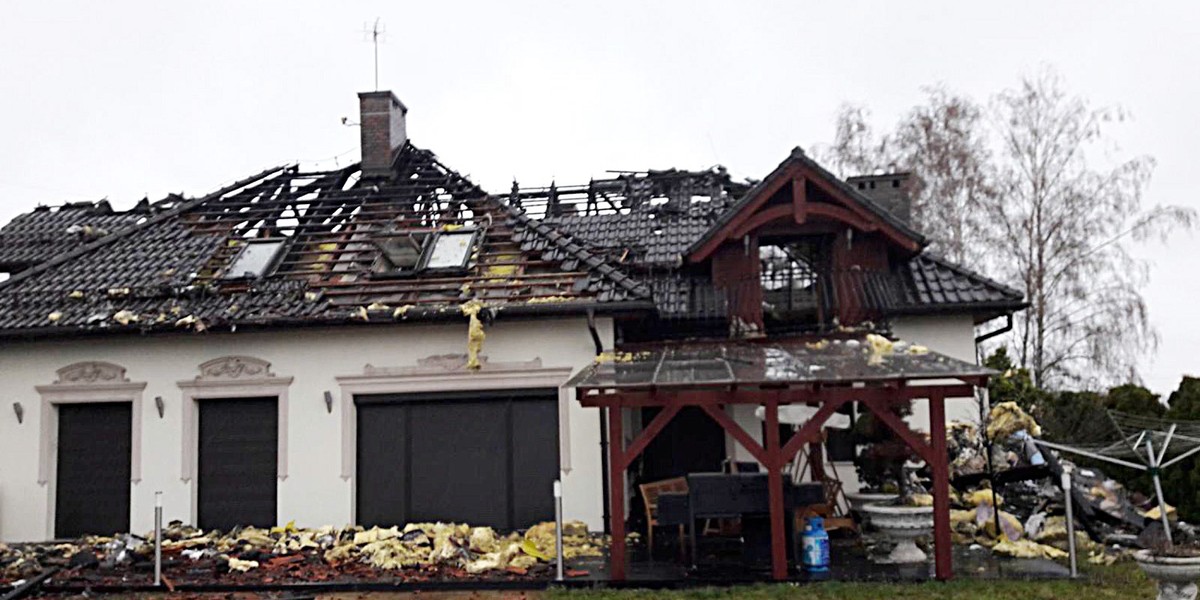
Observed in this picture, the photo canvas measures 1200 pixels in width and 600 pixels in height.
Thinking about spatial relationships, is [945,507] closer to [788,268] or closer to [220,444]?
[788,268]

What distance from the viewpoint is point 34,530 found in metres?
13.2

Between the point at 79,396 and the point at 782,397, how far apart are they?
9.55 meters

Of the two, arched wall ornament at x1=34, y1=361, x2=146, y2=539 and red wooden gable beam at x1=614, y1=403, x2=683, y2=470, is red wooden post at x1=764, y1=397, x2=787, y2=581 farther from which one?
arched wall ornament at x1=34, y1=361, x2=146, y2=539

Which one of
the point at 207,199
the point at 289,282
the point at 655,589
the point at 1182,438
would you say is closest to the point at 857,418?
the point at 1182,438

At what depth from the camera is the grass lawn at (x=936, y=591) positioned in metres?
8.87

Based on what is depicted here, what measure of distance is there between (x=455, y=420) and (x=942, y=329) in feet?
23.3

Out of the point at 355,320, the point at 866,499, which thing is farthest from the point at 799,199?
the point at 355,320

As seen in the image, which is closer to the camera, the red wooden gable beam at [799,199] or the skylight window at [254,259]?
the red wooden gable beam at [799,199]

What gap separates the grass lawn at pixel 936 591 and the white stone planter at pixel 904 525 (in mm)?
1047

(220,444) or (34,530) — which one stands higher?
(220,444)

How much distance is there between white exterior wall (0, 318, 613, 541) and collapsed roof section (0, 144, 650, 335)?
0.40 m

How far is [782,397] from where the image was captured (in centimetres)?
970

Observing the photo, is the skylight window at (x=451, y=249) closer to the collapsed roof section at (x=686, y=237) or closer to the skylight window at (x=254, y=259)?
the collapsed roof section at (x=686, y=237)

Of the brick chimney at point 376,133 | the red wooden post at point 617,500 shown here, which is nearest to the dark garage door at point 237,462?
the brick chimney at point 376,133
